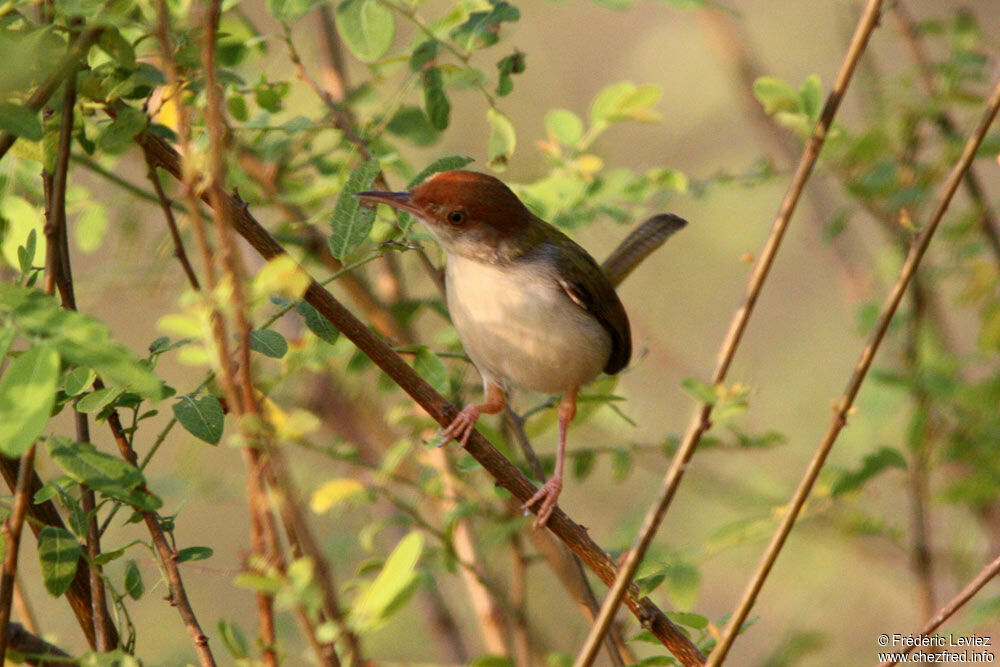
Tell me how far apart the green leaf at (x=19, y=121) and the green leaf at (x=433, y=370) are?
118 centimetres

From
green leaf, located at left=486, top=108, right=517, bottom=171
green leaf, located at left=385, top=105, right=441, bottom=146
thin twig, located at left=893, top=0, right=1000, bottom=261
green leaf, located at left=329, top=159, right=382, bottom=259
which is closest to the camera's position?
green leaf, located at left=329, top=159, right=382, bottom=259

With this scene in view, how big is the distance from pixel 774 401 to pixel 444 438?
202 inches

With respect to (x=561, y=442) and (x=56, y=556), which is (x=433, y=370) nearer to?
(x=561, y=442)

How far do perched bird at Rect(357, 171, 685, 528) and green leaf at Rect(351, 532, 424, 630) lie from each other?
1.79 m

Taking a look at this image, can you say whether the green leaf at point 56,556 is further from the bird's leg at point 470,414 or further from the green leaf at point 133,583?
the bird's leg at point 470,414

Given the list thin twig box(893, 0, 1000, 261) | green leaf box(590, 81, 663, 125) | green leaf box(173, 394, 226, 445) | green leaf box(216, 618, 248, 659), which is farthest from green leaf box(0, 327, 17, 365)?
thin twig box(893, 0, 1000, 261)

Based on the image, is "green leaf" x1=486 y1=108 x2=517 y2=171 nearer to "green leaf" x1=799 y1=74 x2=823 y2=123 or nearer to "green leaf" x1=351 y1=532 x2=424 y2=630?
"green leaf" x1=799 y1=74 x2=823 y2=123

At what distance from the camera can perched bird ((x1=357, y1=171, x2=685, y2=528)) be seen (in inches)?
130

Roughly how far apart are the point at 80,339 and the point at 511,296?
1953 millimetres

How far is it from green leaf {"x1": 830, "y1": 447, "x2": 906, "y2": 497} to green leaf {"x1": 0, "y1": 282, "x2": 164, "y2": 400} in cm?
200

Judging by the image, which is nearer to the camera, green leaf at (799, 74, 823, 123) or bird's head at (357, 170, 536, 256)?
green leaf at (799, 74, 823, 123)

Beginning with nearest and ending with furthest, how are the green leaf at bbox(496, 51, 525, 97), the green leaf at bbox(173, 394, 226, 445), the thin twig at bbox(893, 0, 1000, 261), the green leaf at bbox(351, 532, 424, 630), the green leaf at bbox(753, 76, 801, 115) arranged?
the green leaf at bbox(351, 532, 424, 630) → the green leaf at bbox(173, 394, 226, 445) → the green leaf at bbox(753, 76, 801, 115) → the green leaf at bbox(496, 51, 525, 97) → the thin twig at bbox(893, 0, 1000, 261)

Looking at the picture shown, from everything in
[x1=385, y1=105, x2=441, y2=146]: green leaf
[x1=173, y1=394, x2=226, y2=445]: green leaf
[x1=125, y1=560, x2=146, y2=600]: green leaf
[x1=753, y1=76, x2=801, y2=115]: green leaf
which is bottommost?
[x1=125, y1=560, x2=146, y2=600]: green leaf

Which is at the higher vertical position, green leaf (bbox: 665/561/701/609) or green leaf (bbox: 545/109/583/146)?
green leaf (bbox: 545/109/583/146)
